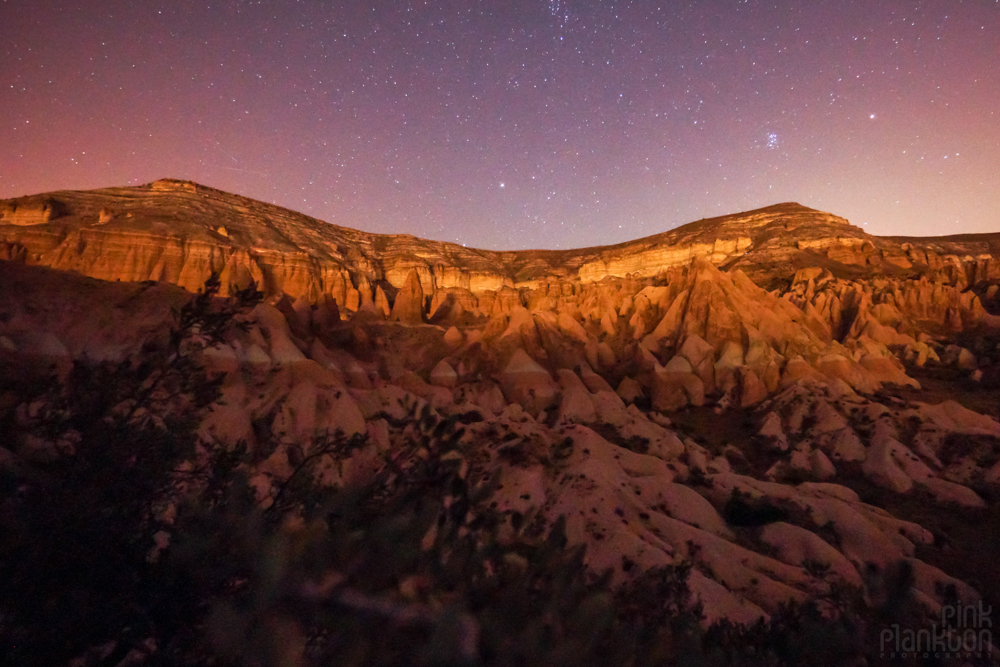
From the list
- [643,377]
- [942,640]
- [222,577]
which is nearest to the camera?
[222,577]

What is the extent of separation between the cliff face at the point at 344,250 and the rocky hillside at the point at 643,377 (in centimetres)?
46

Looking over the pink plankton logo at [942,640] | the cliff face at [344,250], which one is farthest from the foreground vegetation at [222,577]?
the cliff face at [344,250]

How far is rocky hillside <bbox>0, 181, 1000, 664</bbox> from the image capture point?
45.4ft

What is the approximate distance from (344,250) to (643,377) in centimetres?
6524

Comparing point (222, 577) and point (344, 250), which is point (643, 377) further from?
point (344, 250)

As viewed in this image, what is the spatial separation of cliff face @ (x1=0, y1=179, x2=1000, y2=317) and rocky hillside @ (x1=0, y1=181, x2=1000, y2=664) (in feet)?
1.51

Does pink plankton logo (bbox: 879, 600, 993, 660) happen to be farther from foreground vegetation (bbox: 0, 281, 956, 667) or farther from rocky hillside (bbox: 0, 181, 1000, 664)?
foreground vegetation (bbox: 0, 281, 956, 667)

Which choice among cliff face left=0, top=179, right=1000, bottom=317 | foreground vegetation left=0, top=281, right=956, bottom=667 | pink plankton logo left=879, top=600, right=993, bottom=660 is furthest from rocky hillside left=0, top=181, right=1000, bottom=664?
foreground vegetation left=0, top=281, right=956, bottom=667

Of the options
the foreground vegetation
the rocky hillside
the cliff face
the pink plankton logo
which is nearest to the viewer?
the foreground vegetation

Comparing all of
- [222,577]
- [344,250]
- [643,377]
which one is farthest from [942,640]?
[344,250]

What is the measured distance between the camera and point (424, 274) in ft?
286

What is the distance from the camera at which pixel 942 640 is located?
1023 cm

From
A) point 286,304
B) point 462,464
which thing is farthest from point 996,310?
point 286,304

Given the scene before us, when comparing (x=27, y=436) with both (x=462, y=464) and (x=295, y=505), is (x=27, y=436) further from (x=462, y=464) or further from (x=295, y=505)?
(x=462, y=464)
